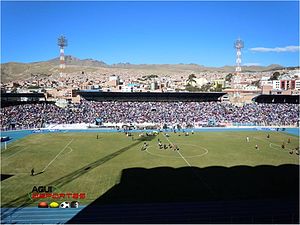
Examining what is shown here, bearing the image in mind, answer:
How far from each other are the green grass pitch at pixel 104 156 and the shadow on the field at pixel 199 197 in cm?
165

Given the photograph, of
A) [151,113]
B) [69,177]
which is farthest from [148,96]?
[69,177]

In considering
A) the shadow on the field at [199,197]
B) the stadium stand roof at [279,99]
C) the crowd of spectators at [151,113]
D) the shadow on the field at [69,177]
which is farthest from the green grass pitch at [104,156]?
the stadium stand roof at [279,99]

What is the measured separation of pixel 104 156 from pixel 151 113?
98.8ft

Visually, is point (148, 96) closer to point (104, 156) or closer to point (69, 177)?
point (104, 156)

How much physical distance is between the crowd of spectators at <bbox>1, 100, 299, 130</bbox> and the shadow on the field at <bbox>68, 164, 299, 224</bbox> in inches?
1221

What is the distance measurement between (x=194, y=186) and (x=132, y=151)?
520 inches

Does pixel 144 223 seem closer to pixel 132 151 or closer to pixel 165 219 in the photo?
pixel 165 219

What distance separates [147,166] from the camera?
2842 centimetres

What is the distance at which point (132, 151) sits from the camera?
34.9 m

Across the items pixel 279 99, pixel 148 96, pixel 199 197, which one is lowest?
pixel 199 197

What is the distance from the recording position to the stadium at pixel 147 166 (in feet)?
59.9

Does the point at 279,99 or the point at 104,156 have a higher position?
the point at 279,99

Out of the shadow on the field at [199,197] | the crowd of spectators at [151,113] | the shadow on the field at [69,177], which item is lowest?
the shadow on the field at [199,197]

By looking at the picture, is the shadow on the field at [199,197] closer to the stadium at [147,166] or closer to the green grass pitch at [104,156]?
the stadium at [147,166]
